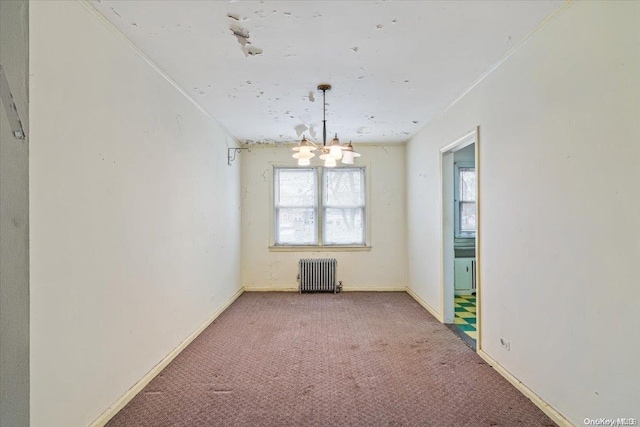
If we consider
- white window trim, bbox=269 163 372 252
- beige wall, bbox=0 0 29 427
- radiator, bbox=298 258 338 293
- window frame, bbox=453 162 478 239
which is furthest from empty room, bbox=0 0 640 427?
white window trim, bbox=269 163 372 252

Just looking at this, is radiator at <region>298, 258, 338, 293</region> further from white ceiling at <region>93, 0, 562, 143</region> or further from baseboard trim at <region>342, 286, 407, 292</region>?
white ceiling at <region>93, 0, 562, 143</region>

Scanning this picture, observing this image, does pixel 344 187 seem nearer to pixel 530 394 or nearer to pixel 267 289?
pixel 267 289

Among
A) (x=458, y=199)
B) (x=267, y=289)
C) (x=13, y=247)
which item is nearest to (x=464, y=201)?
(x=458, y=199)

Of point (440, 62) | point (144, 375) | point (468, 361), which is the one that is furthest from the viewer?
point (468, 361)

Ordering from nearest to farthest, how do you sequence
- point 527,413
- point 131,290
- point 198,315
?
point 527,413, point 131,290, point 198,315

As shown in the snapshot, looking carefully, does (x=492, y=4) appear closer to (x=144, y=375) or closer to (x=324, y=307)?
Result: (x=144, y=375)

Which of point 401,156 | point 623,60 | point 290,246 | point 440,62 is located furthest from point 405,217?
point 623,60

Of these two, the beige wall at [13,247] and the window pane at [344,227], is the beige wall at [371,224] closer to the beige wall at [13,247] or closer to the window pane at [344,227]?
the window pane at [344,227]

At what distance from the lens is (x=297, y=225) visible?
6.11m

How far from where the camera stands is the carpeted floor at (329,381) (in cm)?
224

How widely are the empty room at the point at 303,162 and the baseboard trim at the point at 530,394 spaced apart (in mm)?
13

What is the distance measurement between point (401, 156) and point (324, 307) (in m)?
2.86

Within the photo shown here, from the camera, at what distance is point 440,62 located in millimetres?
2834

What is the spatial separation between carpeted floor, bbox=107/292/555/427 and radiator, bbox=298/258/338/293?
1.59 meters
